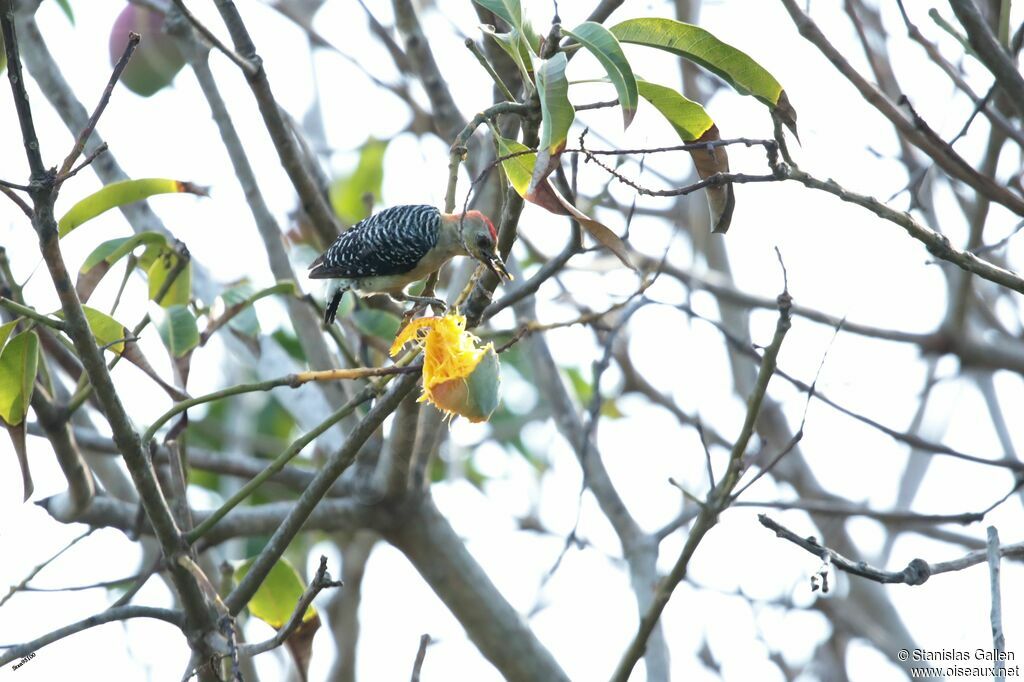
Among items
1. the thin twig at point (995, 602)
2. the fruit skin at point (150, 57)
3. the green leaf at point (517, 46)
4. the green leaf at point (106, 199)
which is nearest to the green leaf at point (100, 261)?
the green leaf at point (106, 199)

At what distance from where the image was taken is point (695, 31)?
2.72 meters

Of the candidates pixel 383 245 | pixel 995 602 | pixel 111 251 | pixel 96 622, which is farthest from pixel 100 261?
pixel 995 602

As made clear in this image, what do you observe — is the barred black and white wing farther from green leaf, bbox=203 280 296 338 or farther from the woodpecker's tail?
green leaf, bbox=203 280 296 338

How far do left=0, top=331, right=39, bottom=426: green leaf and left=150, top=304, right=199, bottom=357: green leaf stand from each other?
0.45 meters

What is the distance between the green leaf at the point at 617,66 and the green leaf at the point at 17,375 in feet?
5.70

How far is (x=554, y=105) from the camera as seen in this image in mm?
2359

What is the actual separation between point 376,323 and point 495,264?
1.77 metres

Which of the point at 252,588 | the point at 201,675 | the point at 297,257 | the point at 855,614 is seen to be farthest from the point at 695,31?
the point at 855,614

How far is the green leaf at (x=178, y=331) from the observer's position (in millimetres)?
3498

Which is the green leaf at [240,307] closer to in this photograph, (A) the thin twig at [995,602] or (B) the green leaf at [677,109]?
(B) the green leaf at [677,109]

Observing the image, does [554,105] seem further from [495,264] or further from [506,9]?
[495,264]

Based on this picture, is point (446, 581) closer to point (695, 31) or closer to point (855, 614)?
point (695, 31)

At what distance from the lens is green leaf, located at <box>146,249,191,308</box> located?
4062mm

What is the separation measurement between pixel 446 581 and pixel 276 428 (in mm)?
3789
